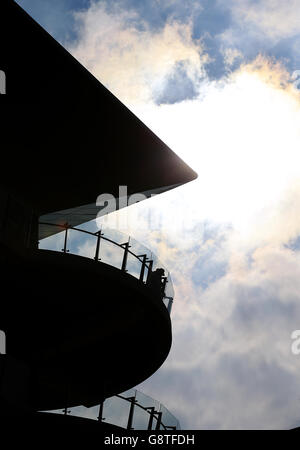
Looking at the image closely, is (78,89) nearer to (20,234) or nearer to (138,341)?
(20,234)

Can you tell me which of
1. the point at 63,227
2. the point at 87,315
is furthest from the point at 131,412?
the point at 63,227

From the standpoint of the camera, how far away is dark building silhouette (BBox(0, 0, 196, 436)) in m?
14.7

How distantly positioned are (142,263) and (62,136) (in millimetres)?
5733

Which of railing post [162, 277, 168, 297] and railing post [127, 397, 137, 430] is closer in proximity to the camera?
railing post [127, 397, 137, 430]

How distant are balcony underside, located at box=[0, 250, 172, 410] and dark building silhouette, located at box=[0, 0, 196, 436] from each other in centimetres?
4

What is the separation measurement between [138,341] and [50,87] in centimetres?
916

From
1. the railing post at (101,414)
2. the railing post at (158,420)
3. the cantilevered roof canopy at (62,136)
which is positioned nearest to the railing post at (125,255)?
the cantilevered roof canopy at (62,136)

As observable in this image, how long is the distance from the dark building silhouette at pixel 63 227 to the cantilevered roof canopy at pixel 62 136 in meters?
0.04

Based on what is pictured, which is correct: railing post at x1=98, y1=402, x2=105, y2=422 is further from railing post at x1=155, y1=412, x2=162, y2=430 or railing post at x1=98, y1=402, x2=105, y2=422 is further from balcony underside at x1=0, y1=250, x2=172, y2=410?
railing post at x1=155, y1=412, x2=162, y2=430

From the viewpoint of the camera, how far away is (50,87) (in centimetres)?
1667

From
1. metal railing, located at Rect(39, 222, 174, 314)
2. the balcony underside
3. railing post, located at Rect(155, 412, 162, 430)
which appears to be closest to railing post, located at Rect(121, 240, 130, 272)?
metal railing, located at Rect(39, 222, 174, 314)

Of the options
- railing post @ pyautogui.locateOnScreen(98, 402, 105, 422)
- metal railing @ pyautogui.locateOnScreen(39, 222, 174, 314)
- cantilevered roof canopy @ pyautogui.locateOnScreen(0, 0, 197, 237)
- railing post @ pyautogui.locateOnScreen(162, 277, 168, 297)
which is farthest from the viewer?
railing post @ pyautogui.locateOnScreen(162, 277, 168, 297)

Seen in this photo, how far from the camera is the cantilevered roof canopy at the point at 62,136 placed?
51.7 feet
